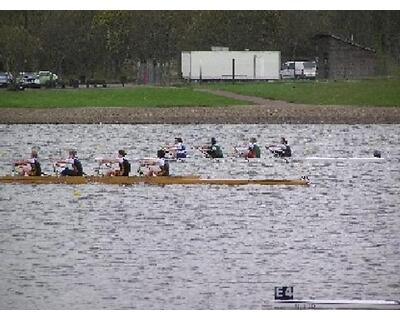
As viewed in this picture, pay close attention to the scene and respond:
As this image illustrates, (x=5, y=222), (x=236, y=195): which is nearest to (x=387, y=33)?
(x=236, y=195)

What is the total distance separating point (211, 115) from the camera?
10727 mm

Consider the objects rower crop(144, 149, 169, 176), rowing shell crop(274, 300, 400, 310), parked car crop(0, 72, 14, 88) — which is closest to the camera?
rowing shell crop(274, 300, 400, 310)

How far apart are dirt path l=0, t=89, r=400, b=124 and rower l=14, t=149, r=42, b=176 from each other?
0.50ft

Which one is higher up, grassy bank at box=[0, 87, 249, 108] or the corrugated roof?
the corrugated roof

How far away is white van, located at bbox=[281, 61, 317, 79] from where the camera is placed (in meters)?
10.7

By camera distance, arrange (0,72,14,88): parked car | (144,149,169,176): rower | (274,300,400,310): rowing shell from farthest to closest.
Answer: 1. (144,149,169,176): rower
2. (0,72,14,88): parked car
3. (274,300,400,310): rowing shell

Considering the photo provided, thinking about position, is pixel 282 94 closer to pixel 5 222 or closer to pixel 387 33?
pixel 387 33

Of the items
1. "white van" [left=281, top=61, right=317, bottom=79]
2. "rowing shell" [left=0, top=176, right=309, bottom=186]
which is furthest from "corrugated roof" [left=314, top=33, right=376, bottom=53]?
"rowing shell" [left=0, top=176, right=309, bottom=186]

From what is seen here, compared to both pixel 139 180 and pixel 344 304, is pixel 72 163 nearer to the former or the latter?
pixel 139 180

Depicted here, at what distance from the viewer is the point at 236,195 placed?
420 inches

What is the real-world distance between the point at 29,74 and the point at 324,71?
1243mm

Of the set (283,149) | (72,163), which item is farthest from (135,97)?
(283,149)

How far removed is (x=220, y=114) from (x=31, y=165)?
0.82 m

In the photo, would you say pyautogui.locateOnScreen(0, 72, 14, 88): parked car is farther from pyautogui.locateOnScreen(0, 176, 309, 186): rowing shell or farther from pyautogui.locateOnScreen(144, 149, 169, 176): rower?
pyautogui.locateOnScreen(144, 149, 169, 176): rower
